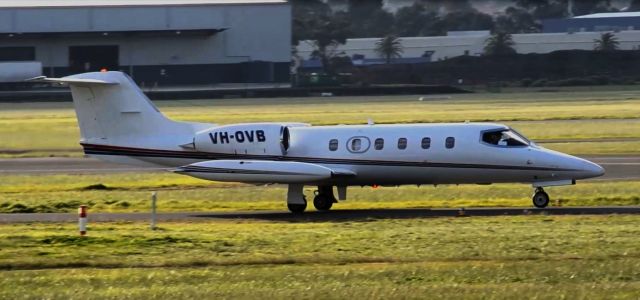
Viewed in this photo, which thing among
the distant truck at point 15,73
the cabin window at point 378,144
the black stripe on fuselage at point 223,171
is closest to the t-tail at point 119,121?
the black stripe on fuselage at point 223,171

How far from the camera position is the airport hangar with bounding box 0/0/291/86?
112m

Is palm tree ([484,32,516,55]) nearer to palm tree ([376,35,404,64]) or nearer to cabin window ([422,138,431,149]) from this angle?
palm tree ([376,35,404,64])

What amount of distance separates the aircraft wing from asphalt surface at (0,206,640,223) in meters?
0.92

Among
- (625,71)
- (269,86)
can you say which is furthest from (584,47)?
(269,86)

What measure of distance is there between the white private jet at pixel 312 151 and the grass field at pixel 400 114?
64.1 ft

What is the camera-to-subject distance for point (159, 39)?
117 metres

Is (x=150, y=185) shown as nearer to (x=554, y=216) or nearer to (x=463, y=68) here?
(x=554, y=216)

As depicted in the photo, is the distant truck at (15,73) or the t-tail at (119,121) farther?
the distant truck at (15,73)

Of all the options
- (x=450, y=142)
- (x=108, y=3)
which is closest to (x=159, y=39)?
(x=108, y=3)

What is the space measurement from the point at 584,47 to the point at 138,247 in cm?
12451

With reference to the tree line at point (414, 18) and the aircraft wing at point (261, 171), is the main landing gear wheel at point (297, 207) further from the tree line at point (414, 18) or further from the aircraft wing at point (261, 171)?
the tree line at point (414, 18)

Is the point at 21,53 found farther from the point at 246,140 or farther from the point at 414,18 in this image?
the point at 246,140

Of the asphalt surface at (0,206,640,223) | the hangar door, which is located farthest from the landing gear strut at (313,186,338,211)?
the hangar door

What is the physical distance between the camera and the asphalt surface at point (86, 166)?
133 feet
